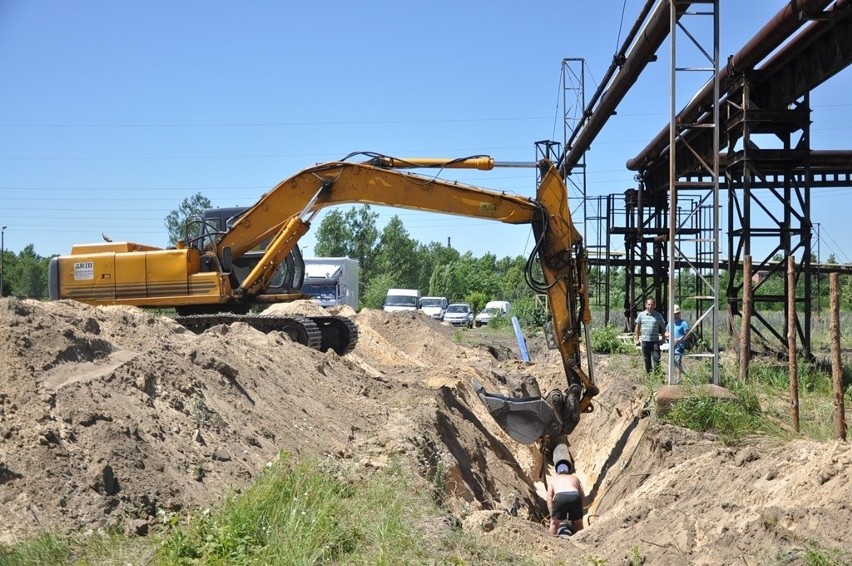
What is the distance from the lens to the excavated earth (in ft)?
19.9

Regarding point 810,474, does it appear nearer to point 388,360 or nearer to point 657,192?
point 388,360

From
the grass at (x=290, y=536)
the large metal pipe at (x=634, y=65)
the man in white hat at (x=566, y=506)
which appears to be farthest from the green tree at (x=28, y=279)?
the grass at (x=290, y=536)

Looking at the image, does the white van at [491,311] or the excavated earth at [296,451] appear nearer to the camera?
the excavated earth at [296,451]

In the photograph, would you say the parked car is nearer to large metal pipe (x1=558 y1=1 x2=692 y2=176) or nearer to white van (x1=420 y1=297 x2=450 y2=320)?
white van (x1=420 y1=297 x2=450 y2=320)

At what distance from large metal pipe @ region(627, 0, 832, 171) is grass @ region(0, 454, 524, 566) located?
8.91 meters

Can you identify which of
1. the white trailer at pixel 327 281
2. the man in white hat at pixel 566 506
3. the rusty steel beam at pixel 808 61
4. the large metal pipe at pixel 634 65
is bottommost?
the man in white hat at pixel 566 506

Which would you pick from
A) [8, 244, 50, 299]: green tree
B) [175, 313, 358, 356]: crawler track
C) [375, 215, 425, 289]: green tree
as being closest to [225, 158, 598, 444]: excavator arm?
[175, 313, 358, 356]: crawler track

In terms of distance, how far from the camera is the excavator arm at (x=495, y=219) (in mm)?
12180

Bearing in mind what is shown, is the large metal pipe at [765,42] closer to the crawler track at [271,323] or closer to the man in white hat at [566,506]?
the man in white hat at [566,506]

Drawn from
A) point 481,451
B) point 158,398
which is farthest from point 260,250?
point 158,398

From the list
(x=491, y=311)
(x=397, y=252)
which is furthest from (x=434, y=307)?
(x=397, y=252)

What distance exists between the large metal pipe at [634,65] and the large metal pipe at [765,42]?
1.27 meters

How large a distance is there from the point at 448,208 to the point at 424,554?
25.1ft

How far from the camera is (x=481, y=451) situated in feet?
40.9
